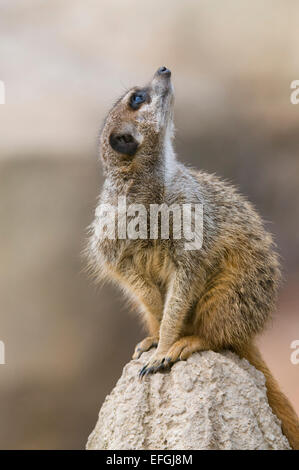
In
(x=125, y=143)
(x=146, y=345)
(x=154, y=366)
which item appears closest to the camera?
(x=154, y=366)

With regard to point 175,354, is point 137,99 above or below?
above

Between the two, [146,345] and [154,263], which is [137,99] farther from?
[146,345]

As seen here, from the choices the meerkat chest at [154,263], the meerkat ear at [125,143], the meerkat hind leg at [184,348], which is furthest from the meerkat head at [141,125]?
the meerkat hind leg at [184,348]

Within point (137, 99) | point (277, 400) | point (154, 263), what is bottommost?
point (277, 400)

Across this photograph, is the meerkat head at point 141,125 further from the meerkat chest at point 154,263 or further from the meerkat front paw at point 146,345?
the meerkat front paw at point 146,345

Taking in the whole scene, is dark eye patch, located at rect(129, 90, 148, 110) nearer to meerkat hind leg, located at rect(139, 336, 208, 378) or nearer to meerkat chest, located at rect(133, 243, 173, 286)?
meerkat chest, located at rect(133, 243, 173, 286)

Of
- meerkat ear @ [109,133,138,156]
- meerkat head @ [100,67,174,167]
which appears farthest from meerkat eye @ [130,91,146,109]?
meerkat ear @ [109,133,138,156]

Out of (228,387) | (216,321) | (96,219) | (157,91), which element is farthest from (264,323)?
(157,91)

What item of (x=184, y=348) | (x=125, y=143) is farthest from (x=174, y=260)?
(x=125, y=143)

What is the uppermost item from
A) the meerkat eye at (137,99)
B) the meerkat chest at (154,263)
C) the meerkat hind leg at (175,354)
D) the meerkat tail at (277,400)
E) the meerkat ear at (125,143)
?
the meerkat eye at (137,99)
